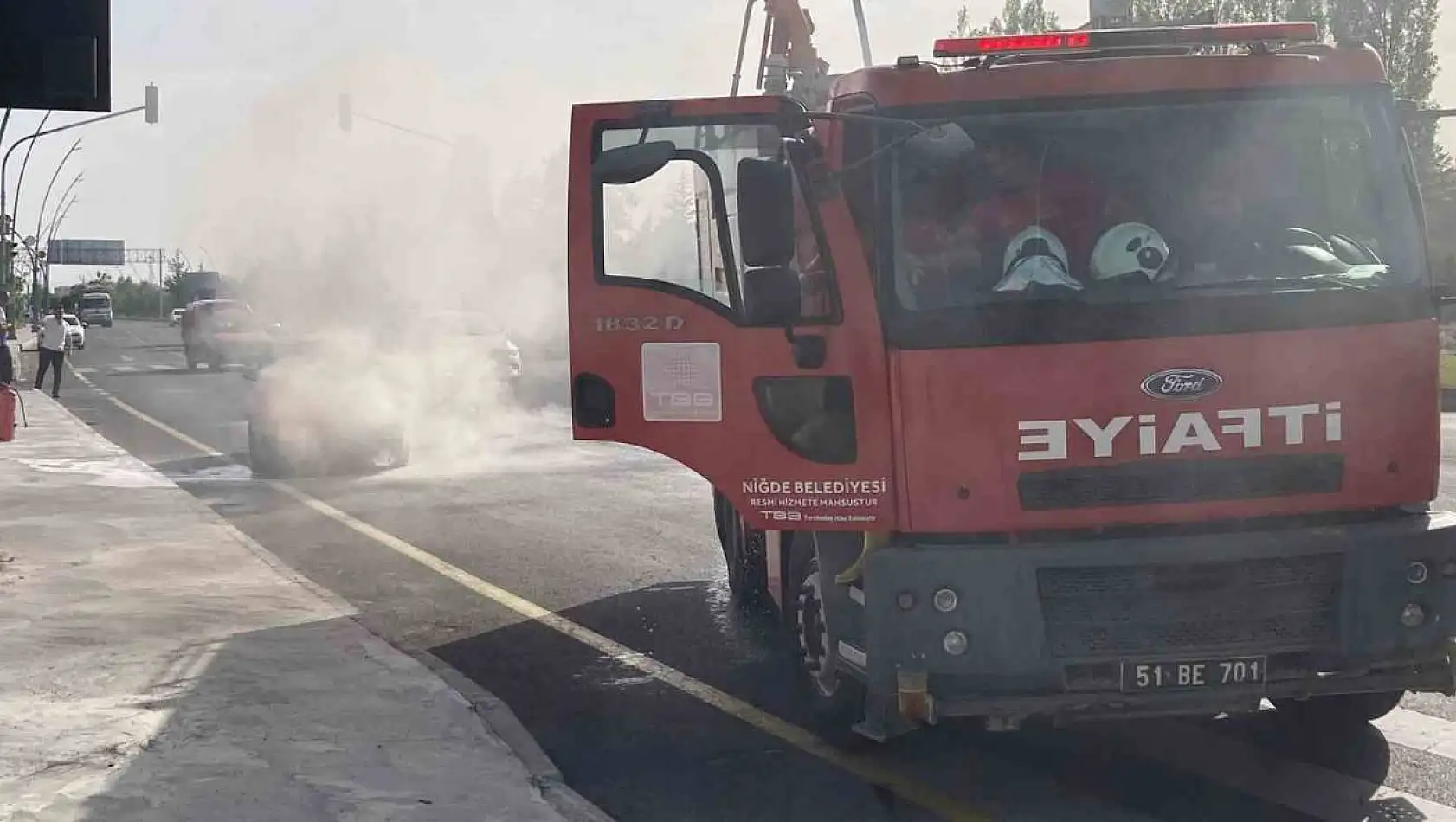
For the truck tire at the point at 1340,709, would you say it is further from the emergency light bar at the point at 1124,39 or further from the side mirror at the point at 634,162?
the side mirror at the point at 634,162

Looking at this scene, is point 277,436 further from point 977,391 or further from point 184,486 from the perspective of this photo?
point 977,391

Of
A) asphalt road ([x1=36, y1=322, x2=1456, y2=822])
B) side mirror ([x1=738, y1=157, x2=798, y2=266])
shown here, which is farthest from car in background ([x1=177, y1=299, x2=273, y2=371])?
side mirror ([x1=738, y1=157, x2=798, y2=266])

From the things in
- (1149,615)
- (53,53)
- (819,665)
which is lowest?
(819,665)

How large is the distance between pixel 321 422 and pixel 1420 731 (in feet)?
40.9

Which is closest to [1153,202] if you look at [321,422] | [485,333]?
[321,422]

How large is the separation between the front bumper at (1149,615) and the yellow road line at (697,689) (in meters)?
0.55

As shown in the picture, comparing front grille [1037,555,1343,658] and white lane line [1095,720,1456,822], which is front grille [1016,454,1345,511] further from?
white lane line [1095,720,1456,822]

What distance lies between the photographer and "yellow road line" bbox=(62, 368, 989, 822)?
5753 mm

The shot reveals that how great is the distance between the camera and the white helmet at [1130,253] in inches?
219

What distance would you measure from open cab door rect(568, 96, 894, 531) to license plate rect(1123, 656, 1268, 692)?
0.95m

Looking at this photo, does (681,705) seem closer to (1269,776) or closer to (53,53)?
(1269,776)

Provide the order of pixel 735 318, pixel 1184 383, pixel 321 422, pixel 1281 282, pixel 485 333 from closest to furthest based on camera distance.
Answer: pixel 1184 383, pixel 1281 282, pixel 735 318, pixel 321 422, pixel 485 333

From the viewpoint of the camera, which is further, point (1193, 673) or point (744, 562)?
point (744, 562)

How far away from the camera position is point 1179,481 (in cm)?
541
